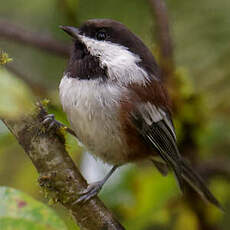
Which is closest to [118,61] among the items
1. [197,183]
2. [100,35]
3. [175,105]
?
[100,35]

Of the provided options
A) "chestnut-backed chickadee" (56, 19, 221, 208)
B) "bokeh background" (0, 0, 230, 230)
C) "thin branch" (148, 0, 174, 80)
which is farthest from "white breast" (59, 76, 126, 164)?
"thin branch" (148, 0, 174, 80)

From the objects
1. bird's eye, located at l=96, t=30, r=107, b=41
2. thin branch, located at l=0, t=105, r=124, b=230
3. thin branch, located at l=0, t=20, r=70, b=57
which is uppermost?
thin branch, located at l=0, t=20, r=70, b=57

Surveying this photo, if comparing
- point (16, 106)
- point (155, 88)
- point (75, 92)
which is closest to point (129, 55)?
point (155, 88)

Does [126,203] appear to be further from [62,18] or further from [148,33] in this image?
[62,18]

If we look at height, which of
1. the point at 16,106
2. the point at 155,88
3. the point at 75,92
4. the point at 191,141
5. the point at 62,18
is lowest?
the point at 191,141

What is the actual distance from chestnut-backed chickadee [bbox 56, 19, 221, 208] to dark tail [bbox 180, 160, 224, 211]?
0.69ft

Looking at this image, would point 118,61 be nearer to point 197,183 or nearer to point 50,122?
point 50,122

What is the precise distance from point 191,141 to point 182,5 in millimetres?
1009

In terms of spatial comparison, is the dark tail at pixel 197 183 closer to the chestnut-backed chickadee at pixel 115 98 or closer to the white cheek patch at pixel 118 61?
the chestnut-backed chickadee at pixel 115 98

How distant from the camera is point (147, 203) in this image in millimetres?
2408

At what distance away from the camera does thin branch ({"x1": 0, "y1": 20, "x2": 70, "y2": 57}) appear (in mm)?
2516

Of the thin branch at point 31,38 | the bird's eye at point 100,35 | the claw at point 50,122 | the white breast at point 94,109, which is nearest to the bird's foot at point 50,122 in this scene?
the claw at point 50,122

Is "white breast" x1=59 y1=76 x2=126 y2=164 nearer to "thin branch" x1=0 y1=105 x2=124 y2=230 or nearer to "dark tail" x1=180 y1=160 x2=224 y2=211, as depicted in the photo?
"thin branch" x1=0 y1=105 x2=124 y2=230

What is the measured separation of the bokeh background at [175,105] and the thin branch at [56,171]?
21.4 inches
